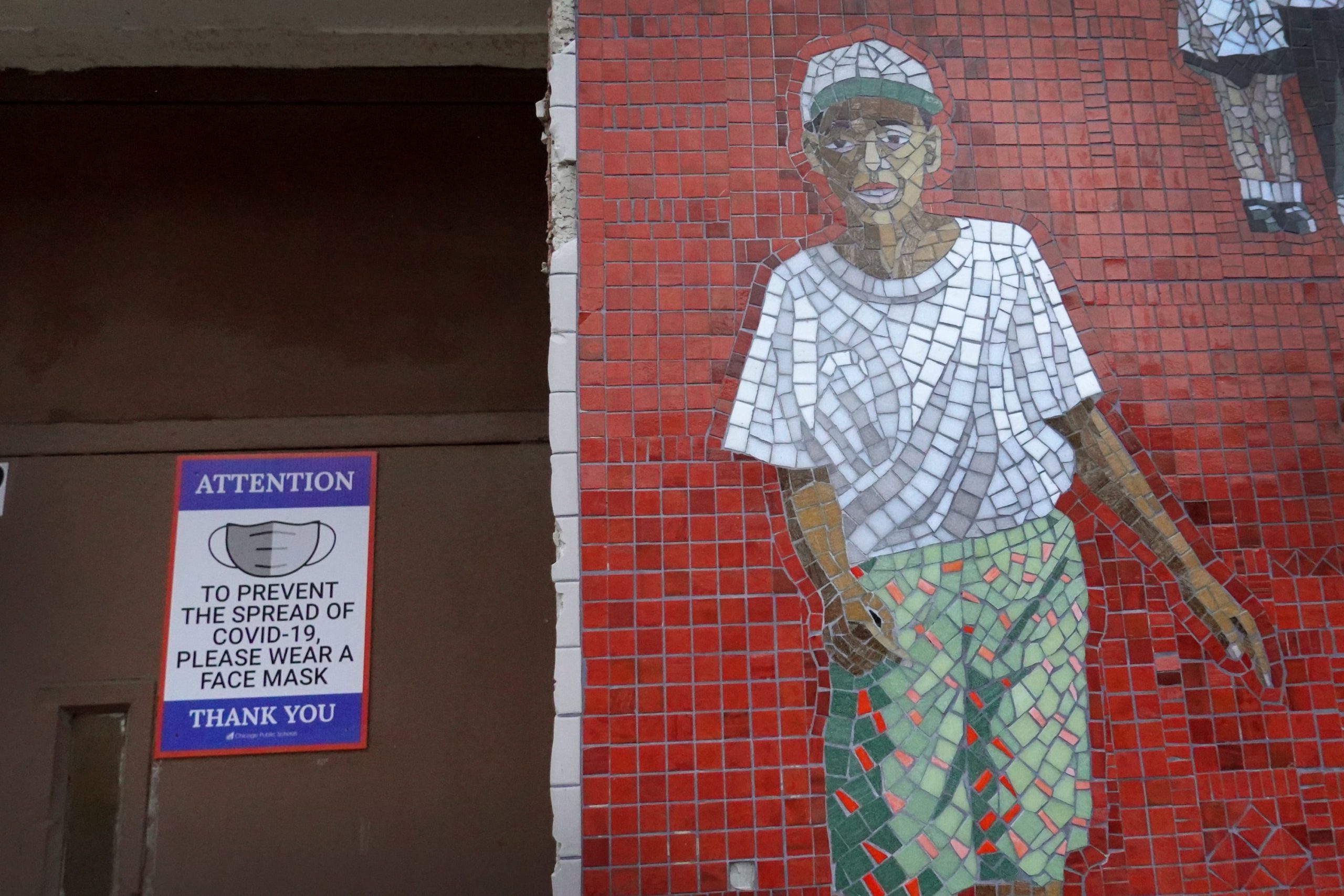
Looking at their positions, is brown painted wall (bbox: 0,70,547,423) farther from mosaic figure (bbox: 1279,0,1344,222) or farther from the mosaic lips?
mosaic figure (bbox: 1279,0,1344,222)

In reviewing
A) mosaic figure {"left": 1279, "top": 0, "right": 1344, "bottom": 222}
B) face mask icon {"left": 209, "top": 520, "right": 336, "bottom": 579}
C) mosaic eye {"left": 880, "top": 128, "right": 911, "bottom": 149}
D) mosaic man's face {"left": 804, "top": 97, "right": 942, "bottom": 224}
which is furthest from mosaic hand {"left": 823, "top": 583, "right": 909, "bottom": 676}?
face mask icon {"left": 209, "top": 520, "right": 336, "bottom": 579}

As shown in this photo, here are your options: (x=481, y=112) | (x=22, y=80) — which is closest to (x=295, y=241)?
(x=481, y=112)

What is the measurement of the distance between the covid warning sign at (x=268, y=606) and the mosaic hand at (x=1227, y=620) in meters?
3.13

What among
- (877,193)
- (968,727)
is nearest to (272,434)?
(877,193)

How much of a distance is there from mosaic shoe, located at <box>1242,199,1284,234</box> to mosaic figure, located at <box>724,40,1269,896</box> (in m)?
0.77

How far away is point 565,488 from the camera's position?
3.12m

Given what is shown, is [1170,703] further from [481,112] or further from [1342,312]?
[481,112]

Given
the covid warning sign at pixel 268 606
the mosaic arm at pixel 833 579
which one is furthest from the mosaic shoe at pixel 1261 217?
the covid warning sign at pixel 268 606

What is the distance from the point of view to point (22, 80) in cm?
485

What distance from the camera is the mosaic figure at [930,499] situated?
3.00 m

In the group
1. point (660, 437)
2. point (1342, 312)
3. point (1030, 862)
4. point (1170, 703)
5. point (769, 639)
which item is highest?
point (1342, 312)

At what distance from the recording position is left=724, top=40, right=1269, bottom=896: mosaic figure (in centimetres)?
300

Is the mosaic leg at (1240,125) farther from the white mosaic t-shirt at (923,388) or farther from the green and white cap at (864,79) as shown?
the green and white cap at (864,79)

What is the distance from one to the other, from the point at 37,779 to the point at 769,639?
3.11 metres
